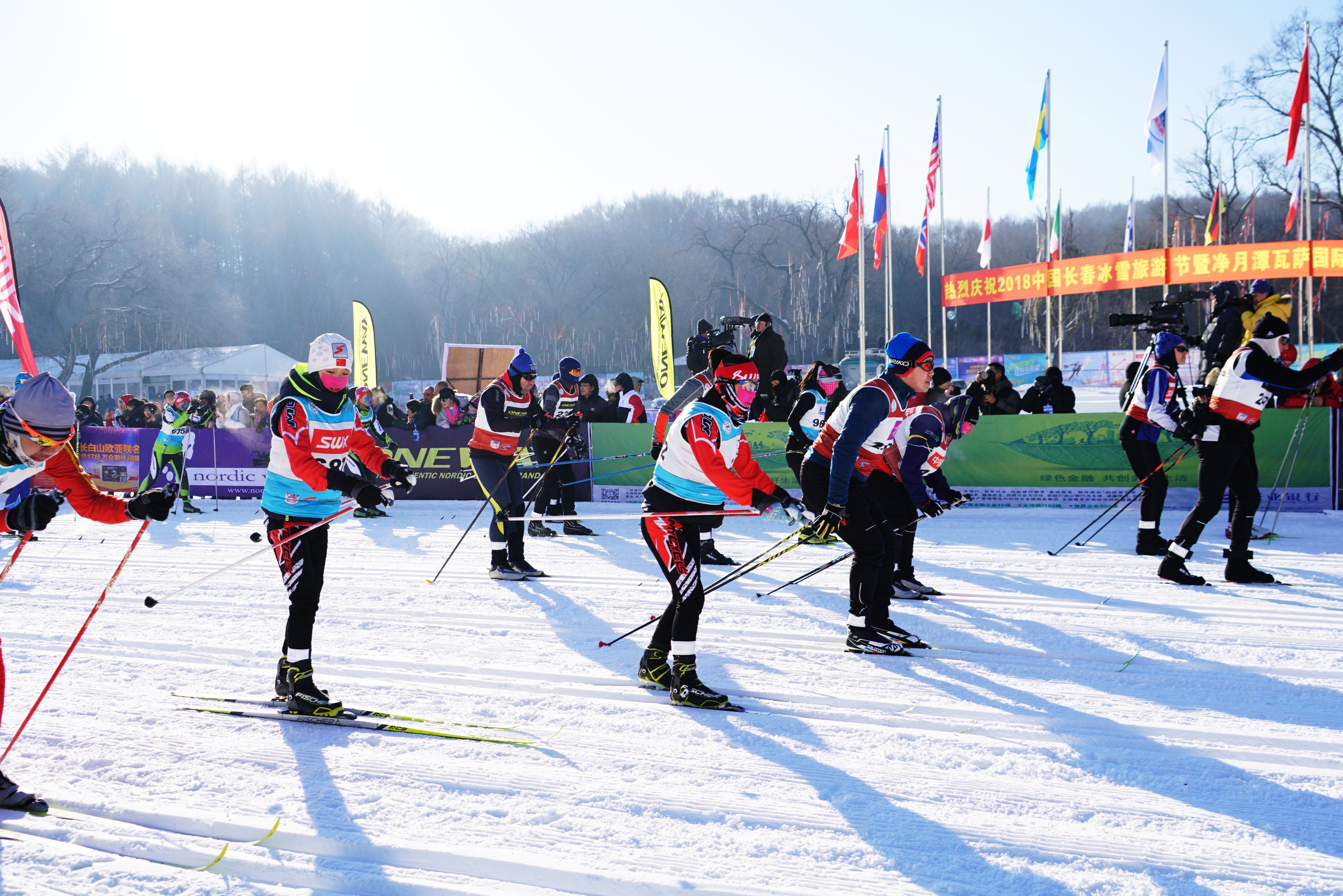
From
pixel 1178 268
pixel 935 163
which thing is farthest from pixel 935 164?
pixel 1178 268

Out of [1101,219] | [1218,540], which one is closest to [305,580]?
[1218,540]

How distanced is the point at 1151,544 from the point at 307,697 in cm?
758

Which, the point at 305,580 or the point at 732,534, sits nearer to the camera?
the point at 305,580

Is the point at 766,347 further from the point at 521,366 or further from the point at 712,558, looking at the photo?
the point at 521,366

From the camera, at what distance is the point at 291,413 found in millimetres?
4477

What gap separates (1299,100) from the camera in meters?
17.3

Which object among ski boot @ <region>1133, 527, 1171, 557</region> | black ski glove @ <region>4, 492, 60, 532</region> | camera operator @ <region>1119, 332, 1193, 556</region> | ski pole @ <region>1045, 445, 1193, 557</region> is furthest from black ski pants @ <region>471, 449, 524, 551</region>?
ski boot @ <region>1133, 527, 1171, 557</region>

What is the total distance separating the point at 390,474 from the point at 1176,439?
10.1 meters

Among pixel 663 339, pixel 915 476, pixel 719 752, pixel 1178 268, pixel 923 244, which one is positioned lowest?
pixel 719 752

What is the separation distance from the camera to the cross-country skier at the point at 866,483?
4996 millimetres

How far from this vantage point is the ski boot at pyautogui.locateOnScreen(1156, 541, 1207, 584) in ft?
23.6

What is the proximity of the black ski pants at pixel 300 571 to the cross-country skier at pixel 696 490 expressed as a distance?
169 centimetres

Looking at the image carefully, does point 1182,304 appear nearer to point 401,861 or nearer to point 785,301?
point 401,861

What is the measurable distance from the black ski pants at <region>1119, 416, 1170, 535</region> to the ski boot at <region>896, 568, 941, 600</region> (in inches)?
107
